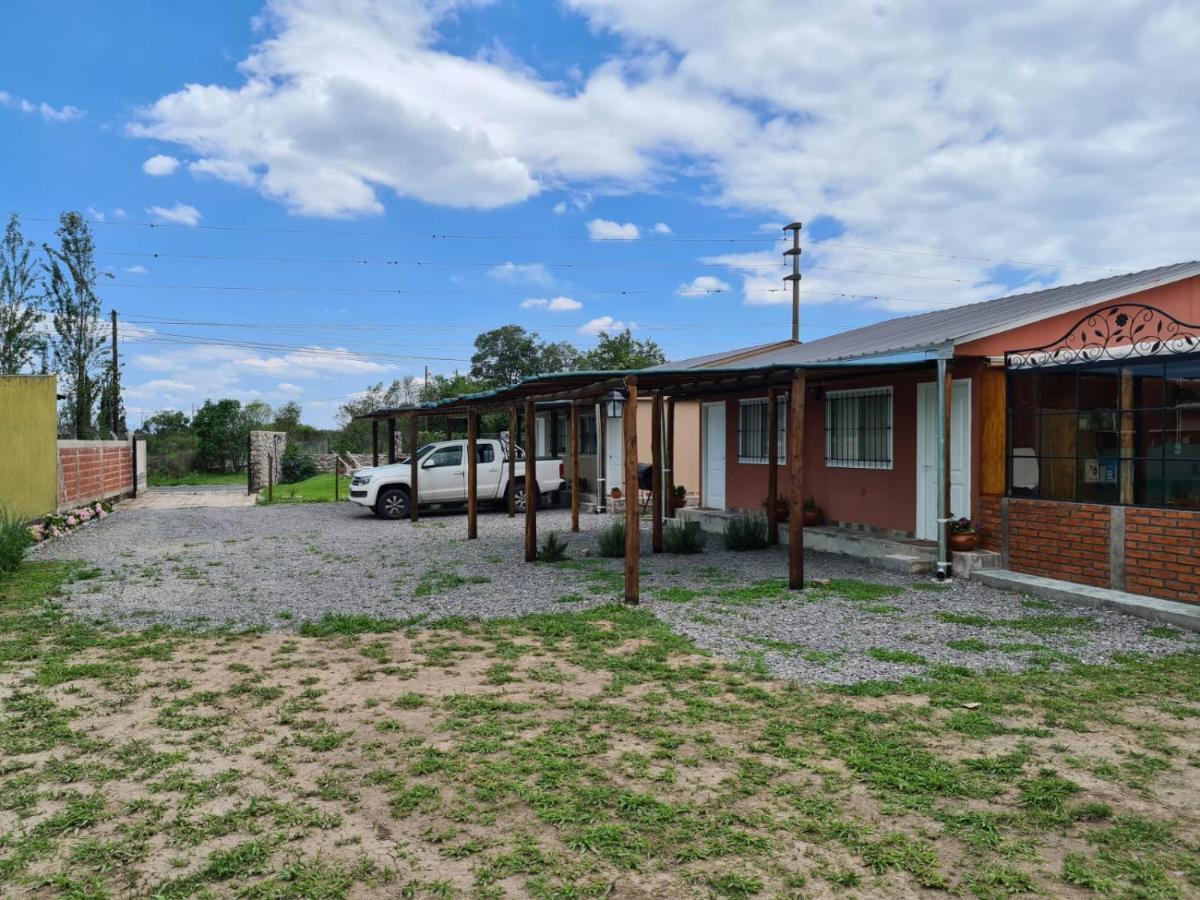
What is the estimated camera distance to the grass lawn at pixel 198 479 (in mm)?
31312

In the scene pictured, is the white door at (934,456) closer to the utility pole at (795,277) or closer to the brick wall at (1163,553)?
the brick wall at (1163,553)

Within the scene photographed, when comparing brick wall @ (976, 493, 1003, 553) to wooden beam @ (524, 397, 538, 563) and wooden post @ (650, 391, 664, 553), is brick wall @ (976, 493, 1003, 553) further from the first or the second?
wooden beam @ (524, 397, 538, 563)

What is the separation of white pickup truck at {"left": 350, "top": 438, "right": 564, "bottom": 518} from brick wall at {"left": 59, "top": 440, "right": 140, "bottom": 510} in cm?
529

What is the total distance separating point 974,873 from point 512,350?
38.2m

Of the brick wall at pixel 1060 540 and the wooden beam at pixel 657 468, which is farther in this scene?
the wooden beam at pixel 657 468

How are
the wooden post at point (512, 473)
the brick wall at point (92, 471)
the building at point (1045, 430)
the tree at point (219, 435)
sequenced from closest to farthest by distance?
the building at point (1045, 430) → the brick wall at point (92, 471) → the wooden post at point (512, 473) → the tree at point (219, 435)

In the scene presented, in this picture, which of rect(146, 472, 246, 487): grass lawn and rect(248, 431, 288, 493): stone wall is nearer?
rect(248, 431, 288, 493): stone wall

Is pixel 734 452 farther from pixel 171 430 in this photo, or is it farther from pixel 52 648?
pixel 171 430

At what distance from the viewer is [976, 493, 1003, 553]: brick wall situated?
8742 millimetres

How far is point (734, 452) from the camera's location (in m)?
14.2

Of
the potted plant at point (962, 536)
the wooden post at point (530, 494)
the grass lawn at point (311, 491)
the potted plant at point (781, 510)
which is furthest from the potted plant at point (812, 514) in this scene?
the grass lawn at point (311, 491)

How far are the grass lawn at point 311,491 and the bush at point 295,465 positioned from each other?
432mm

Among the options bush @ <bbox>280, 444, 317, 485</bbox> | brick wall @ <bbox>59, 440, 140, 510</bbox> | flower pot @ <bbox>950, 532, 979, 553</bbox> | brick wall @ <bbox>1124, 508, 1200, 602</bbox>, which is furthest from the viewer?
bush @ <bbox>280, 444, 317, 485</bbox>

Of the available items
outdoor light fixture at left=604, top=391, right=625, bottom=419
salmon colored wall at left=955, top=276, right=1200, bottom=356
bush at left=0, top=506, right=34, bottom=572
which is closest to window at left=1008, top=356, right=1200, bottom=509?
salmon colored wall at left=955, top=276, right=1200, bottom=356
